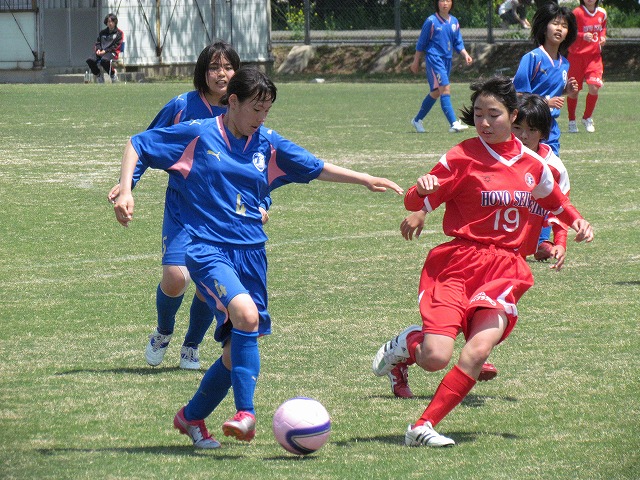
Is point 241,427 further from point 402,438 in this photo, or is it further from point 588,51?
point 588,51

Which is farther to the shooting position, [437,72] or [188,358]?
[437,72]

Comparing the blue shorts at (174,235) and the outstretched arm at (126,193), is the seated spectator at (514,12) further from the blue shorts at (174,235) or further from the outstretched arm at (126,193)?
the outstretched arm at (126,193)

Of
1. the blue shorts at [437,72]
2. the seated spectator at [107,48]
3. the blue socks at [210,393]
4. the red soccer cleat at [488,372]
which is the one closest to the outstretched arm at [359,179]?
the blue socks at [210,393]

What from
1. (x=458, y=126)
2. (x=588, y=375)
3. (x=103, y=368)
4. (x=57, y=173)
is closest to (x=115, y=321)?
(x=103, y=368)

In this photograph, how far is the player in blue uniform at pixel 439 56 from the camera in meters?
19.6

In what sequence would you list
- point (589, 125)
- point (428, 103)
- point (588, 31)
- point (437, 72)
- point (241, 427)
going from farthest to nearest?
point (437, 72)
point (428, 103)
point (589, 125)
point (588, 31)
point (241, 427)

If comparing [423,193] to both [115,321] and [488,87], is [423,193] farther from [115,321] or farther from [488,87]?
[115,321]

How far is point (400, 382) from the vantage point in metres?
6.09

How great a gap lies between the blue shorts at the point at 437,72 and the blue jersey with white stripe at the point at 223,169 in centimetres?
1420

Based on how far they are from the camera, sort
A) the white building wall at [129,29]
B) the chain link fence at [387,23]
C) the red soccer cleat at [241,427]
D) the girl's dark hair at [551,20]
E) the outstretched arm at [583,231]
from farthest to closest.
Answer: the chain link fence at [387,23] → the white building wall at [129,29] → the girl's dark hair at [551,20] → the outstretched arm at [583,231] → the red soccer cleat at [241,427]

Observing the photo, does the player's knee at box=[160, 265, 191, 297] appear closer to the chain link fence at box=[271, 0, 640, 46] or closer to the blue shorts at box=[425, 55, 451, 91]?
the blue shorts at box=[425, 55, 451, 91]

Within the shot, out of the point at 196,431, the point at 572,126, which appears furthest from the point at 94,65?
the point at 196,431

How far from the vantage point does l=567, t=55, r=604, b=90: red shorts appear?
18.4 m

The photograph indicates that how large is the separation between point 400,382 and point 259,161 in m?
1.33
